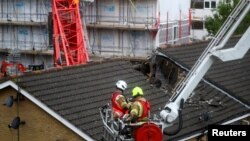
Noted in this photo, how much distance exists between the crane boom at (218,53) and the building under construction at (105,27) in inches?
898

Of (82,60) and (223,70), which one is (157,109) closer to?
(223,70)

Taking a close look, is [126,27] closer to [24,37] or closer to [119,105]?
[24,37]

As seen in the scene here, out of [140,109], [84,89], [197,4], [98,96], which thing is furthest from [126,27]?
[140,109]

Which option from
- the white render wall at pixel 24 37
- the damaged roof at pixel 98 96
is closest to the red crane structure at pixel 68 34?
the white render wall at pixel 24 37

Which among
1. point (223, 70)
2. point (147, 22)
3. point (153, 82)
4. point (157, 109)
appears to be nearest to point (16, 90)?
point (157, 109)

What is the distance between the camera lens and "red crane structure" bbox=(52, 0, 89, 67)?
1361 inches

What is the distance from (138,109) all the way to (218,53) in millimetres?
2848

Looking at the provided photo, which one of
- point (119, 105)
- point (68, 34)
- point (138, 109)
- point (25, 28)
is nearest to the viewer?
point (138, 109)

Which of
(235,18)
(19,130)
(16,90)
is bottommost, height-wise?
(19,130)

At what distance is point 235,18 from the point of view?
14852 mm

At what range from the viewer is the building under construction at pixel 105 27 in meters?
38.2

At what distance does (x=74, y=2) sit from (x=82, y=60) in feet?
12.1

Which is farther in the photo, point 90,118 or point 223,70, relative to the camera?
point 223,70

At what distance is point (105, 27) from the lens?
3900cm
